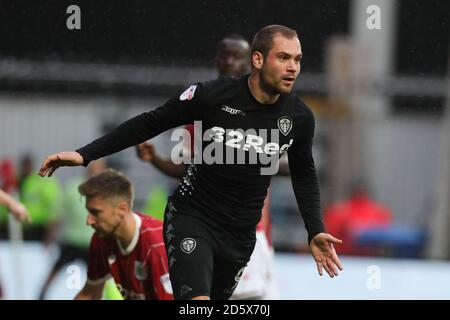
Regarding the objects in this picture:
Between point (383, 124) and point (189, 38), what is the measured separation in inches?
306

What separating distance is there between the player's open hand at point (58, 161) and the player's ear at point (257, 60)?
1.10 m

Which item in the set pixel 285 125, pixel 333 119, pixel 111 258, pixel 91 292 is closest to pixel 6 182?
pixel 333 119

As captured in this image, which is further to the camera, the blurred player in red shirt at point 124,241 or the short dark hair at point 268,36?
the blurred player in red shirt at point 124,241

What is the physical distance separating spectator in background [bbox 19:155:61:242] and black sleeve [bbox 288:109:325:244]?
7.89 meters

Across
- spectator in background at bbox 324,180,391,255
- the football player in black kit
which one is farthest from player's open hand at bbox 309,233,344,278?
spectator in background at bbox 324,180,391,255

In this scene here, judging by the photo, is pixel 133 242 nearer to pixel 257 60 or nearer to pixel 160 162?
pixel 160 162

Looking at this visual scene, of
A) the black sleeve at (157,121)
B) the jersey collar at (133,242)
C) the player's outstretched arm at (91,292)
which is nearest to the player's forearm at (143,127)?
the black sleeve at (157,121)

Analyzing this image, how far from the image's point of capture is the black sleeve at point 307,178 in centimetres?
677

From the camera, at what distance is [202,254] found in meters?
6.62

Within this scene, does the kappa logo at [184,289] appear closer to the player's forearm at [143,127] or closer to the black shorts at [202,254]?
the black shorts at [202,254]

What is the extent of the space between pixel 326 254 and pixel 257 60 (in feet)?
3.75

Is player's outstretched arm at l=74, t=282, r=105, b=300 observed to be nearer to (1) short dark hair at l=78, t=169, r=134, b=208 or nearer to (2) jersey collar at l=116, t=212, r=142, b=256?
(2) jersey collar at l=116, t=212, r=142, b=256
